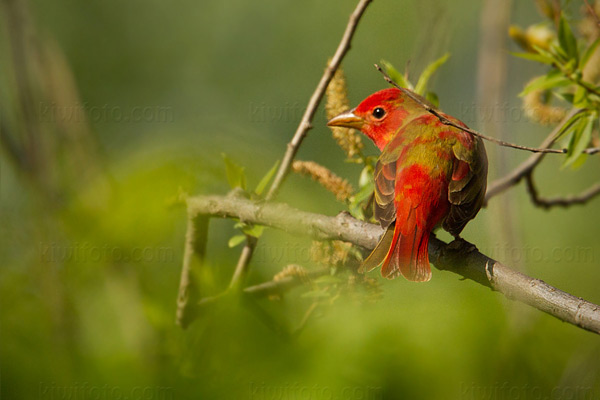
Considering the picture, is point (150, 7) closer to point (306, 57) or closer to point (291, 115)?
point (306, 57)

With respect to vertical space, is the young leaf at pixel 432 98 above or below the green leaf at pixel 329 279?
above

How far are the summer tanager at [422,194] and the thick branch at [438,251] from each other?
0.07 m

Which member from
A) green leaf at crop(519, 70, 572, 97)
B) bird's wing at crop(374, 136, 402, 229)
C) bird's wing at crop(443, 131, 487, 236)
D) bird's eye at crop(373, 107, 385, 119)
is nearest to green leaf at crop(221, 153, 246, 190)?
bird's wing at crop(374, 136, 402, 229)

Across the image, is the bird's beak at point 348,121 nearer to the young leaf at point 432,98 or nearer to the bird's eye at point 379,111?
the bird's eye at point 379,111

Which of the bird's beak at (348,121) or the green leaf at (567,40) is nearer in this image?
the green leaf at (567,40)

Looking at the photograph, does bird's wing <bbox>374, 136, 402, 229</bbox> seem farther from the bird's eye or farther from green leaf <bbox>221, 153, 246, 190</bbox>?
the bird's eye

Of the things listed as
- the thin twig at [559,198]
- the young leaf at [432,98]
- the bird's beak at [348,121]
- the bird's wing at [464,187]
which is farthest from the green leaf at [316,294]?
the thin twig at [559,198]

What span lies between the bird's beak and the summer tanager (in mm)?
357

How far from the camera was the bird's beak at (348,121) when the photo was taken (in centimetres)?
292

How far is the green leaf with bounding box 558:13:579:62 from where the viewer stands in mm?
2602

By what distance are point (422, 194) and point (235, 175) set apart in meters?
0.74

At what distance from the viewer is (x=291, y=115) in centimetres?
863

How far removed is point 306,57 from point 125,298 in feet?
26.9

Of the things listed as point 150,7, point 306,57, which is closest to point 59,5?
point 150,7
